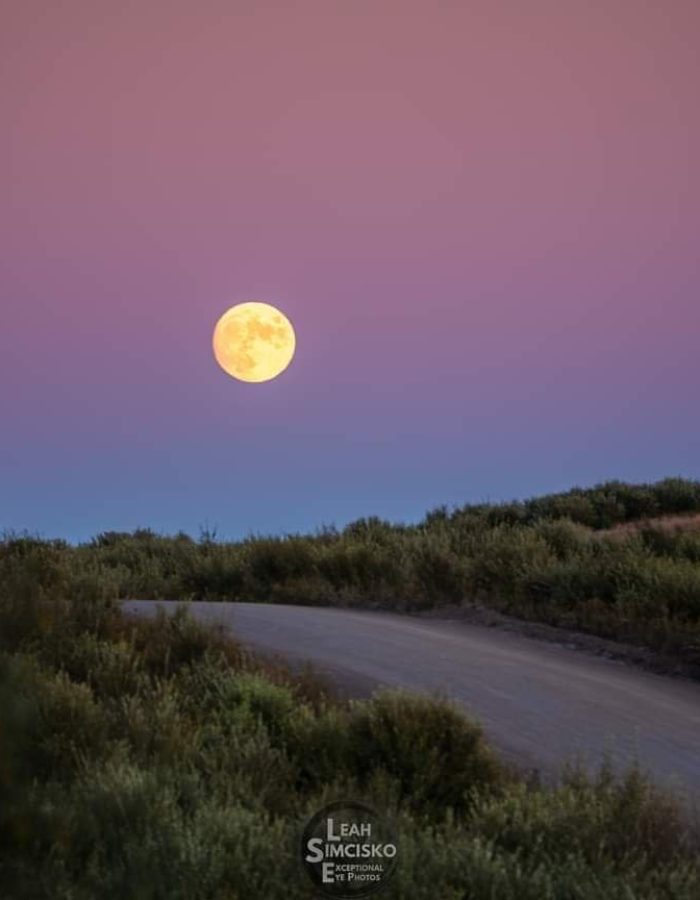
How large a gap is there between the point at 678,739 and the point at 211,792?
481 cm

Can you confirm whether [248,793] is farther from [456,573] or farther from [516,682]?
[456,573]

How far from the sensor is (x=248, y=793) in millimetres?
6898

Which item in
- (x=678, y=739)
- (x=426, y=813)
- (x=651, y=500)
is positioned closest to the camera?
(x=426, y=813)

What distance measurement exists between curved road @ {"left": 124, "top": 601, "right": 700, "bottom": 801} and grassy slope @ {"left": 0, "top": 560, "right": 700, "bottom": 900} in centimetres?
89

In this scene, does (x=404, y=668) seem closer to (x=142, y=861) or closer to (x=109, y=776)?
(x=109, y=776)

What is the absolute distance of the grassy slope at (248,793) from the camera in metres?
5.75

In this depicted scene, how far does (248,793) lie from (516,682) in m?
4.61

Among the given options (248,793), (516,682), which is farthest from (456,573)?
(248,793)

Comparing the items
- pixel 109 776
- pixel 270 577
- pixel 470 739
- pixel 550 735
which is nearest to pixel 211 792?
pixel 109 776

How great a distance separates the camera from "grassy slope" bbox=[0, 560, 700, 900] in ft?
18.9

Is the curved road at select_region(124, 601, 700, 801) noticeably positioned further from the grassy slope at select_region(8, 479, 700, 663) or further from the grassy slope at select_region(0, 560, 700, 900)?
the grassy slope at select_region(8, 479, 700, 663)

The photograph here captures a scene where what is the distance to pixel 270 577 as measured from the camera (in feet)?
59.6

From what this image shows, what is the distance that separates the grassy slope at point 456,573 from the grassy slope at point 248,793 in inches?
136

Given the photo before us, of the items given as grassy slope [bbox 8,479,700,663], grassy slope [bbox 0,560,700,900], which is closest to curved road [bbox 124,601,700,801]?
grassy slope [bbox 0,560,700,900]
